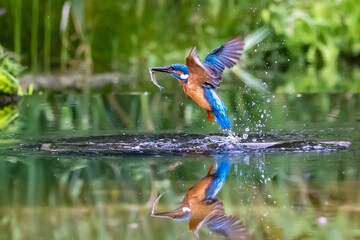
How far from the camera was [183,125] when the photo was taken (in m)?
6.73

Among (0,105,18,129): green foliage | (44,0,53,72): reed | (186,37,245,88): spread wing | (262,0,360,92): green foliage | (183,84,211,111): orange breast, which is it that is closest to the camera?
(186,37,245,88): spread wing

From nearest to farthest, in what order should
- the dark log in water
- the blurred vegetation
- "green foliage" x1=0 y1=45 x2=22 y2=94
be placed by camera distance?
the dark log in water → "green foliage" x1=0 y1=45 x2=22 y2=94 → the blurred vegetation

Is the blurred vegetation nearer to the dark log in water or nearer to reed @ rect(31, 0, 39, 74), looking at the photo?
reed @ rect(31, 0, 39, 74)

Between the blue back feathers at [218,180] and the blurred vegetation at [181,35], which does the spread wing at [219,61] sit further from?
the blurred vegetation at [181,35]

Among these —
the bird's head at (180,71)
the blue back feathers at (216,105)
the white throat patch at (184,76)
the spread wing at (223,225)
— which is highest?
the bird's head at (180,71)

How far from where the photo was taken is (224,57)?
530 centimetres

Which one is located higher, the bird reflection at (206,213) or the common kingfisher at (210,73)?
the common kingfisher at (210,73)

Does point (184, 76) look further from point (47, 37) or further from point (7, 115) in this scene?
point (47, 37)

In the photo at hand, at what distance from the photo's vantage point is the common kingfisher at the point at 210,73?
5277 millimetres

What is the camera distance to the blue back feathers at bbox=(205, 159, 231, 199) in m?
3.75

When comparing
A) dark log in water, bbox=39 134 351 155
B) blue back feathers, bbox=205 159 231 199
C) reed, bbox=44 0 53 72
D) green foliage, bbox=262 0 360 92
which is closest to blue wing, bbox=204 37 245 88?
dark log in water, bbox=39 134 351 155

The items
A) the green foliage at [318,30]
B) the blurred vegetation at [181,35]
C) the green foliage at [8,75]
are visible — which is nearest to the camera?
the green foliage at [8,75]

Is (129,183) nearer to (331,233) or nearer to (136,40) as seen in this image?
(331,233)

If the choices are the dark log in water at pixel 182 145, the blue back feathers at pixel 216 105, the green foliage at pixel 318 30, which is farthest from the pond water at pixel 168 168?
the green foliage at pixel 318 30
